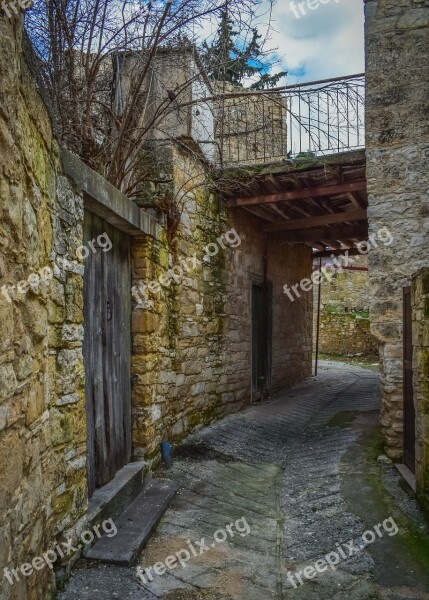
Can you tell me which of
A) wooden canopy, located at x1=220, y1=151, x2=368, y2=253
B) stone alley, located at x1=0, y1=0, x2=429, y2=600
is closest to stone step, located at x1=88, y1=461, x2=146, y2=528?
stone alley, located at x1=0, y1=0, x2=429, y2=600

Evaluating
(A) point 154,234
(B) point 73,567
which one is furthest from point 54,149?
(B) point 73,567

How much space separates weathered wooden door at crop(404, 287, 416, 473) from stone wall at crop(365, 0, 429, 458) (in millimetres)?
153

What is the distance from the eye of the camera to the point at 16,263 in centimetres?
178

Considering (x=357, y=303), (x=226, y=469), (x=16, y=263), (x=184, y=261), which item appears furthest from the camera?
(x=357, y=303)

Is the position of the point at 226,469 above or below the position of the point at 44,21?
below

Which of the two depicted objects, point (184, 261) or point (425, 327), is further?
point (184, 261)

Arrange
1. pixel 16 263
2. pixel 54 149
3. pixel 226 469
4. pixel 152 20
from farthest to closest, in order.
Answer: pixel 226 469 → pixel 152 20 → pixel 54 149 → pixel 16 263

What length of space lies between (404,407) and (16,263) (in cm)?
382

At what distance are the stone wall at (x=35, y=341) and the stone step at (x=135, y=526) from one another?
26 cm

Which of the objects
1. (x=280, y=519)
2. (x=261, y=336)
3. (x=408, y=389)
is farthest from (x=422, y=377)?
(x=261, y=336)

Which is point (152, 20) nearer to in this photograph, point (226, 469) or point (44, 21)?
Answer: point (44, 21)

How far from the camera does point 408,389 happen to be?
174 inches

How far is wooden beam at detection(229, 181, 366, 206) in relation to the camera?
5625 mm

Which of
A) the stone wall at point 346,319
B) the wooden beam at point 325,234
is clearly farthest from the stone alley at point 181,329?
the stone wall at point 346,319
